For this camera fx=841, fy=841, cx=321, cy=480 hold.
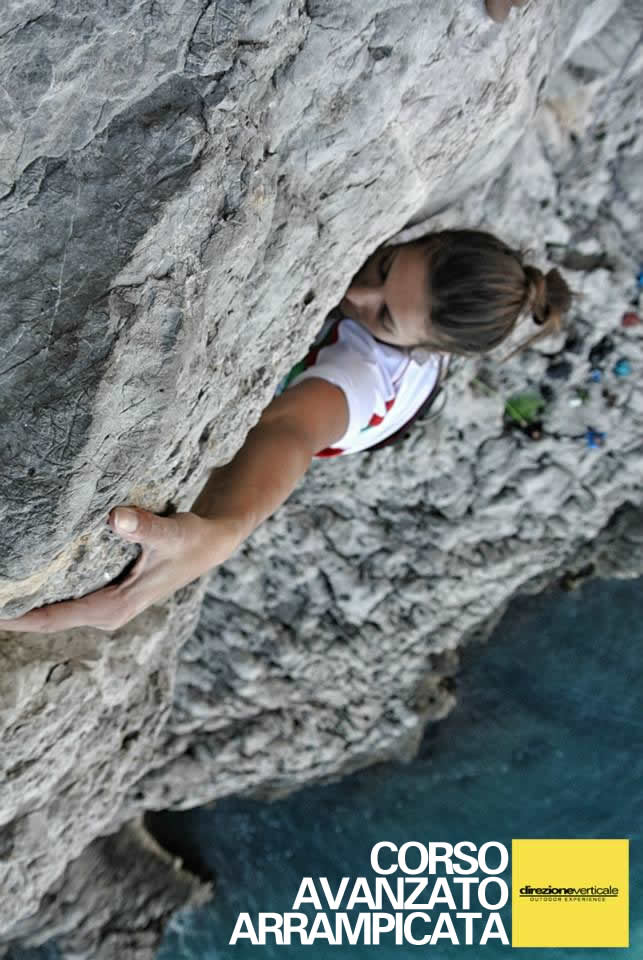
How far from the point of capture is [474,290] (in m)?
0.91

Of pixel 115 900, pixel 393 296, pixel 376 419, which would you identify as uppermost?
pixel 393 296

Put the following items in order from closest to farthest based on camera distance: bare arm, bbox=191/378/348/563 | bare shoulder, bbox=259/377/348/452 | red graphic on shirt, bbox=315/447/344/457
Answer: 1. bare arm, bbox=191/378/348/563
2. bare shoulder, bbox=259/377/348/452
3. red graphic on shirt, bbox=315/447/344/457

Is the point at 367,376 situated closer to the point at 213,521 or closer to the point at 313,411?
the point at 313,411

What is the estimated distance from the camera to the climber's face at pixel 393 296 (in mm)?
956

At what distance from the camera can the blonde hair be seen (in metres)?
0.91

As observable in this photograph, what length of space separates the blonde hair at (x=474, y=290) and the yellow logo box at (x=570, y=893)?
819mm

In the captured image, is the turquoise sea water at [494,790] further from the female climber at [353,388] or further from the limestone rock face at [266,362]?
the female climber at [353,388]

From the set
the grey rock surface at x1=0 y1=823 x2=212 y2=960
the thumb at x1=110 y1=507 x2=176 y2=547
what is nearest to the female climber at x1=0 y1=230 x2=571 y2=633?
the thumb at x1=110 y1=507 x2=176 y2=547

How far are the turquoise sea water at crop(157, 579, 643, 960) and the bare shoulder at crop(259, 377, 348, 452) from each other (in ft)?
1.95

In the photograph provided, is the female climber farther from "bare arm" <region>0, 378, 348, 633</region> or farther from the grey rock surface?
the grey rock surface

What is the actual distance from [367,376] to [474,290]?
163 millimetres

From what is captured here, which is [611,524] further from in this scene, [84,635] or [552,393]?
[84,635]

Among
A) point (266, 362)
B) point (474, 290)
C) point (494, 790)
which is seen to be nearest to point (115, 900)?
point (494, 790)

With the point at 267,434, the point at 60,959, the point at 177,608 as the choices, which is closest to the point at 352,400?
the point at 267,434
